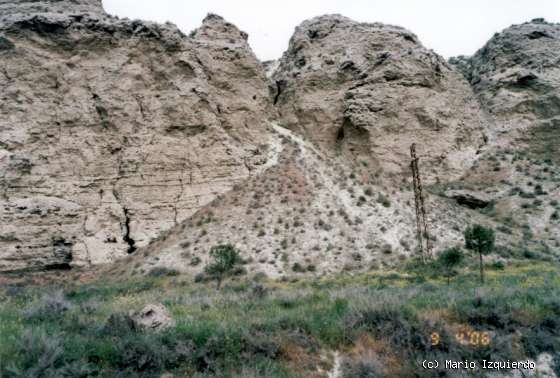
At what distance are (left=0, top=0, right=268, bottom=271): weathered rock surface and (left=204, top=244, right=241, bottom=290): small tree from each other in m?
5.84

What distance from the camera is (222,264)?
17.4 metres

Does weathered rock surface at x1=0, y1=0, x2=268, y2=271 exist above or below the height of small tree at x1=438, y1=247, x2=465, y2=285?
above

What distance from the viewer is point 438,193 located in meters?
27.2

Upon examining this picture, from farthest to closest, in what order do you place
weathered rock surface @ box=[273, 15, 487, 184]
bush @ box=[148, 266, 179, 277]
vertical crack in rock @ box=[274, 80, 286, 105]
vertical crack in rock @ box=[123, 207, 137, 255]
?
vertical crack in rock @ box=[274, 80, 286, 105]
weathered rock surface @ box=[273, 15, 487, 184]
vertical crack in rock @ box=[123, 207, 137, 255]
bush @ box=[148, 266, 179, 277]

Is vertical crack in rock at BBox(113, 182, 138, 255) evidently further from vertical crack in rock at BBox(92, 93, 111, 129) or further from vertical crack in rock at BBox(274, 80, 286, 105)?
vertical crack in rock at BBox(274, 80, 286, 105)

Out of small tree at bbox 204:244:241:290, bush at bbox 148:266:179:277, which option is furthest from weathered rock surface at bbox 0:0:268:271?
small tree at bbox 204:244:241:290

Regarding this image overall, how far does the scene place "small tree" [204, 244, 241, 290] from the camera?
1736 centimetres

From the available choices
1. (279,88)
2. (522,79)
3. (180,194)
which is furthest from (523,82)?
(180,194)

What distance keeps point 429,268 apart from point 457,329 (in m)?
11.1

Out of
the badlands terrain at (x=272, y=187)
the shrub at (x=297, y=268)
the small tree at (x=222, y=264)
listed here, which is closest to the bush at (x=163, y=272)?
the badlands terrain at (x=272, y=187)

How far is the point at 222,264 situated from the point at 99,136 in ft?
40.0

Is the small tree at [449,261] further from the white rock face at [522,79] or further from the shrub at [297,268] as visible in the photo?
the white rock face at [522,79]

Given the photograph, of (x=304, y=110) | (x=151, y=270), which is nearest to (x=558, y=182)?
(x=304, y=110)
